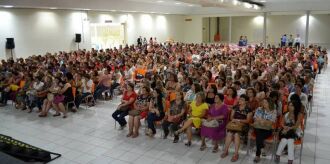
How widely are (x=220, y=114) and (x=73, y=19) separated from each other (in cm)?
1513

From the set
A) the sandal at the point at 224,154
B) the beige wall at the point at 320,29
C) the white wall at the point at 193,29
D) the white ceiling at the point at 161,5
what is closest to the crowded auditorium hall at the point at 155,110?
the sandal at the point at 224,154

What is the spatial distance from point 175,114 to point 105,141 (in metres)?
1.66

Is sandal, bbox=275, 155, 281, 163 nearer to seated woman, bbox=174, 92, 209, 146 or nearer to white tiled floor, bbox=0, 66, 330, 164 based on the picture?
white tiled floor, bbox=0, 66, 330, 164

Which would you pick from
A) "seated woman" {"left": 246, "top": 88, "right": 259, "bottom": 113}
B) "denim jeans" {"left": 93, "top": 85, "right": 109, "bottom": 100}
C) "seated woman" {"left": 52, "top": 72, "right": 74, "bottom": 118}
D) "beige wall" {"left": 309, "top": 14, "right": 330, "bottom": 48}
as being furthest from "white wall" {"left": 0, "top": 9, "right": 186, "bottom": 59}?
"beige wall" {"left": 309, "top": 14, "right": 330, "bottom": 48}

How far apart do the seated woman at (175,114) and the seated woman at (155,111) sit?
7.6 inches

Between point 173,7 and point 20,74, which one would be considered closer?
point 20,74

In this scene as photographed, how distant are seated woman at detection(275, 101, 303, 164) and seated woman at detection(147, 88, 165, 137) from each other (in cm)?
248

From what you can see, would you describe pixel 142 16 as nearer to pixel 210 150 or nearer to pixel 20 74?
pixel 20 74

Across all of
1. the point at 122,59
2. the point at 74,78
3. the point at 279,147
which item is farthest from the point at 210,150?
the point at 122,59

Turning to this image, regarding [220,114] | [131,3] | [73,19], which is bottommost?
[220,114]

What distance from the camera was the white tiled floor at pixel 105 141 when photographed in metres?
5.61

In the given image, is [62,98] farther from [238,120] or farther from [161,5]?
[161,5]

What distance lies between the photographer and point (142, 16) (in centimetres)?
2416

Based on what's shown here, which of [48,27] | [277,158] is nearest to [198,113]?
[277,158]
